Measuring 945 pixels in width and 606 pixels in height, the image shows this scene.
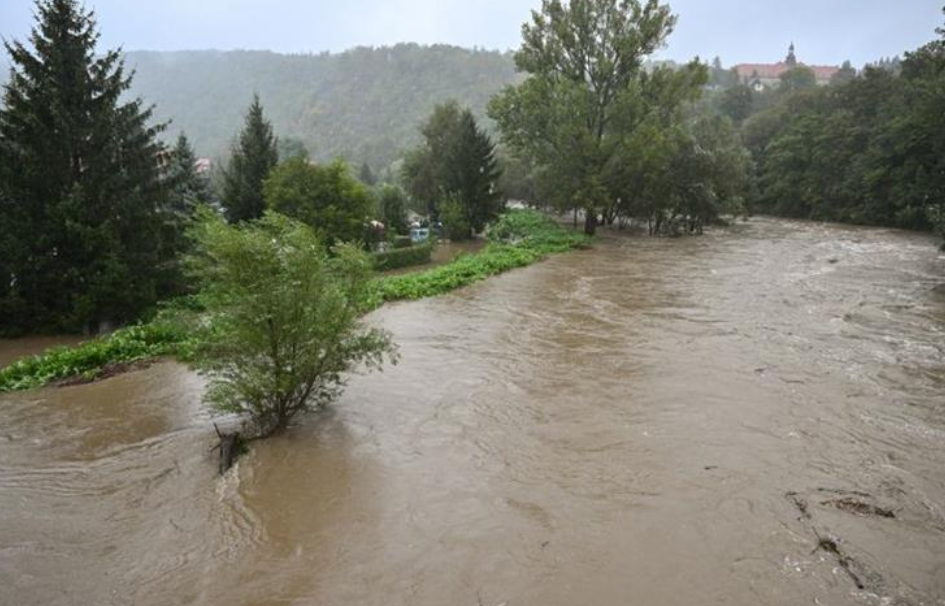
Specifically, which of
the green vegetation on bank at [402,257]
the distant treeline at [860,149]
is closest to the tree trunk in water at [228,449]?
the green vegetation on bank at [402,257]

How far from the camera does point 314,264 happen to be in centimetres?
825

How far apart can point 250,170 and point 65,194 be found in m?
14.2

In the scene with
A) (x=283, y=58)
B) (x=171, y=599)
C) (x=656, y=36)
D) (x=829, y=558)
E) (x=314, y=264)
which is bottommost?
A: (x=171, y=599)

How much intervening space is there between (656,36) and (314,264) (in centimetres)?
2891

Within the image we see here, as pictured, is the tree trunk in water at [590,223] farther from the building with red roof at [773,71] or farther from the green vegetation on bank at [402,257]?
the building with red roof at [773,71]

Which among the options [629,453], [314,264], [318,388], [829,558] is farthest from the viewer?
[318,388]

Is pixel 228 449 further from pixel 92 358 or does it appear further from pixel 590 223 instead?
pixel 590 223

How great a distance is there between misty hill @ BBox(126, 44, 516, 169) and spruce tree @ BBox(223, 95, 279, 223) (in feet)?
243

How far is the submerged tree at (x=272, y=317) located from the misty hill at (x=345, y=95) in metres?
97.9

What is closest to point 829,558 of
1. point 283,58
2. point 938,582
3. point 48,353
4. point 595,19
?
point 938,582

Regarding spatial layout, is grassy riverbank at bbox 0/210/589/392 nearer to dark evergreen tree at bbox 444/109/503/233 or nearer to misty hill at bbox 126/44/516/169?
dark evergreen tree at bbox 444/109/503/233

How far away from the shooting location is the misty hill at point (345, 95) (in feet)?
409

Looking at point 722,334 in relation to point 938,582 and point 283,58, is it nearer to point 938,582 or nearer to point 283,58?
point 938,582

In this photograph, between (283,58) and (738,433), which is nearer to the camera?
(738,433)
